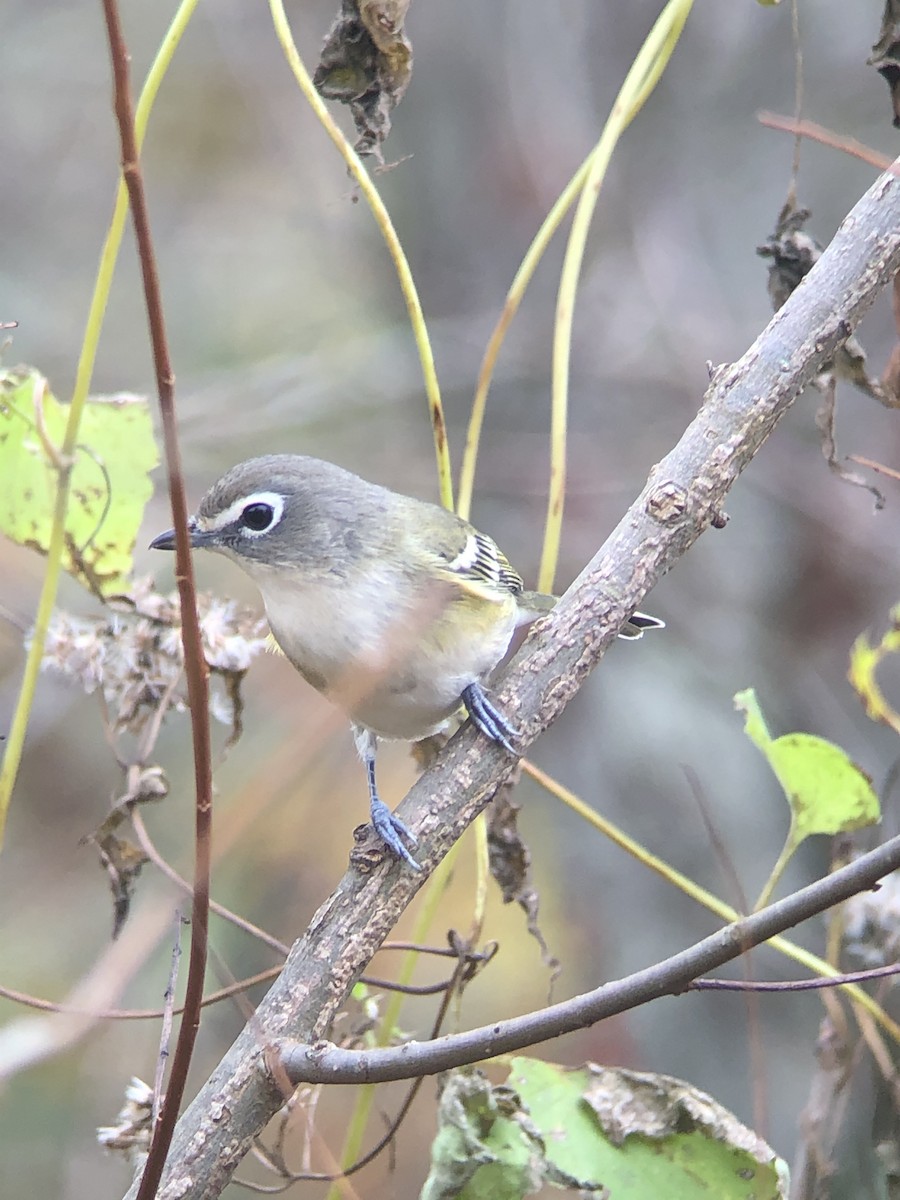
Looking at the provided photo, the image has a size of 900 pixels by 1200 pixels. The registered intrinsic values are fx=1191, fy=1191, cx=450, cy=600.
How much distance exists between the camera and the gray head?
7.98 feet

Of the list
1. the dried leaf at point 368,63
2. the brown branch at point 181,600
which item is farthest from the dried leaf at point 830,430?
the brown branch at point 181,600

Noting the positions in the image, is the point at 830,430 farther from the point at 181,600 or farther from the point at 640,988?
the point at 181,600

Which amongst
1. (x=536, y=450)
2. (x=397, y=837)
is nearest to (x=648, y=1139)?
(x=397, y=837)

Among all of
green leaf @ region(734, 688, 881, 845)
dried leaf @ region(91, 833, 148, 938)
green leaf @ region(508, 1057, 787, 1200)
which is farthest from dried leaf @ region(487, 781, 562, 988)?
dried leaf @ region(91, 833, 148, 938)

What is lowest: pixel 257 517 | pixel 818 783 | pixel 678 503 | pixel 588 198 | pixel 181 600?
pixel 181 600

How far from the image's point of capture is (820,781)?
6.27ft

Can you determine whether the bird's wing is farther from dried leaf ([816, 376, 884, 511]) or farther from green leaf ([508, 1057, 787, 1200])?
green leaf ([508, 1057, 787, 1200])

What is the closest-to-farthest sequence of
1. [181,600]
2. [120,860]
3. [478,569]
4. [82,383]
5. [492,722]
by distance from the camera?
[181,600] < [82,383] < [120,860] < [492,722] < [478,569]

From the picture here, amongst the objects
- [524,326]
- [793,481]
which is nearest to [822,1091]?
[793,481]

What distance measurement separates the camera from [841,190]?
518 centimetres

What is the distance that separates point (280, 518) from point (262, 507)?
44 millimetres

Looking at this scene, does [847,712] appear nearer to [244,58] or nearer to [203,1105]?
[203,1105]

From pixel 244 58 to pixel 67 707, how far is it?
3.59m

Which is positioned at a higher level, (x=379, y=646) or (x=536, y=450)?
(x=536, y=450)
